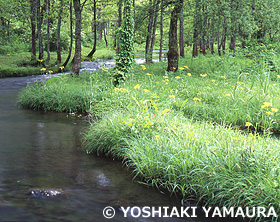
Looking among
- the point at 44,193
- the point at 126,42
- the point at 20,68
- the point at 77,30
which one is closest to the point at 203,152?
the point at 44,193

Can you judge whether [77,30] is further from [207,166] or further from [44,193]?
[207,166]

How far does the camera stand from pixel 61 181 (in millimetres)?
4332

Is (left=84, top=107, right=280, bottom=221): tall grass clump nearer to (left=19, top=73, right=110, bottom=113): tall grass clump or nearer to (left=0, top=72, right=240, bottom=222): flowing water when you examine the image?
(left=0, top=72, right=240, bottom=222): flowing water

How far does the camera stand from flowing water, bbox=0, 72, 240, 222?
351 cm

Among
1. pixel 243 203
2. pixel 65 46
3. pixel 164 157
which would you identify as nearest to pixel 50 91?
pixel 164 157

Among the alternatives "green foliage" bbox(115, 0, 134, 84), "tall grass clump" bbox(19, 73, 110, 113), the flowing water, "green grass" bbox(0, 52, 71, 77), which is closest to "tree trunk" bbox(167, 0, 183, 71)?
"green foliage" bbox(115, 0, 134, 84)

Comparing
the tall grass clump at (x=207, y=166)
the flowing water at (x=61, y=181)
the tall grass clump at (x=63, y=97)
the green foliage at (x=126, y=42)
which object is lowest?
the flowing water at (x=61, y=181)

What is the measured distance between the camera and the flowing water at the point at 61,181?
3506mm

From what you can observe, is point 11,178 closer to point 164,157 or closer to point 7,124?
point 164,157

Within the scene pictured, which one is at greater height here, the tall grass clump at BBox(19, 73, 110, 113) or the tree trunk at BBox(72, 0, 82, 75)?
the tree trunk at BBox(72, 0, 82, 75)

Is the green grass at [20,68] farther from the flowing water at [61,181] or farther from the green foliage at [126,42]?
the flowing water at [61,181]

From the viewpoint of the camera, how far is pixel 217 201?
3.60 m

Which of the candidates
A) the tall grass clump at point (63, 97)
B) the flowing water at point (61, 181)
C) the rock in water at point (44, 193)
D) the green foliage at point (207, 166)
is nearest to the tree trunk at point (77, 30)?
the tall grass clump at point (63, 97)

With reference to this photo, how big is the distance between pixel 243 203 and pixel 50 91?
8.13 meters
